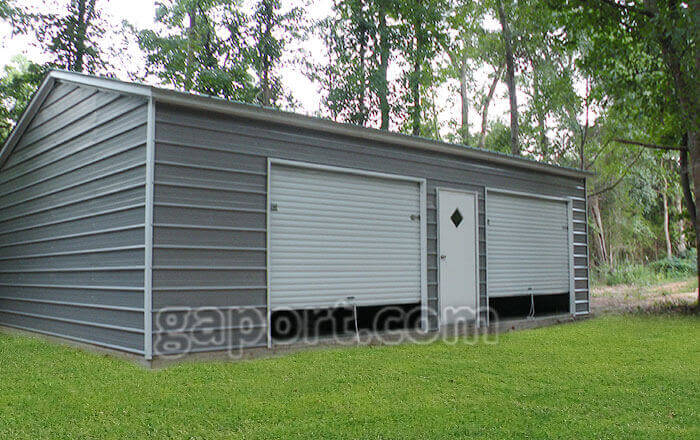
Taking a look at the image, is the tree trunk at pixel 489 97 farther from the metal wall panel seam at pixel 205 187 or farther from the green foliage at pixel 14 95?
the metal wall panel seam at pixel 205 187

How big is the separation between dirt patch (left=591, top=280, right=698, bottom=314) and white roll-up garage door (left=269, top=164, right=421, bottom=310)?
5263mm

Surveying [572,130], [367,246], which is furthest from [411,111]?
[367,246]

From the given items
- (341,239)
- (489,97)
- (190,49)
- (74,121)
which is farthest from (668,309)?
(190,49)

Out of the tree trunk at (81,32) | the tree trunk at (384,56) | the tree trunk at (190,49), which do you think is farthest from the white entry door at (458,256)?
the tree trunk at (190,49)

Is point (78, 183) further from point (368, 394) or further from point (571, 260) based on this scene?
point (571, 260)

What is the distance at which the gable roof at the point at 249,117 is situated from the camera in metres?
5.55

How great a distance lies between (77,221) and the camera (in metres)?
6.82

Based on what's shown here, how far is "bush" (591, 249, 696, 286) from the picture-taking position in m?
17.9

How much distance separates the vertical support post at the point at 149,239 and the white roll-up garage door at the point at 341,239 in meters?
1.28

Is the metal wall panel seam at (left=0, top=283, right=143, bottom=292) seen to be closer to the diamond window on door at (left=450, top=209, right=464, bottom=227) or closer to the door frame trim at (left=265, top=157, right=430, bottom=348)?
the door frame trim at (left=265, top=157, right=430, bottom=348)

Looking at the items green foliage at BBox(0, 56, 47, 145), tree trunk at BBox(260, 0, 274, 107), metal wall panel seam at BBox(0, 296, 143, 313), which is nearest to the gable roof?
metal wall panel seam at BBox(0, 296, 143, 313)

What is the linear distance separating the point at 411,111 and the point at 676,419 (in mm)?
13839

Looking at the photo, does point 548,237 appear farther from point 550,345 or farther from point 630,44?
point 630,44

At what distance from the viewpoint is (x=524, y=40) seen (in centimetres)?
1585
